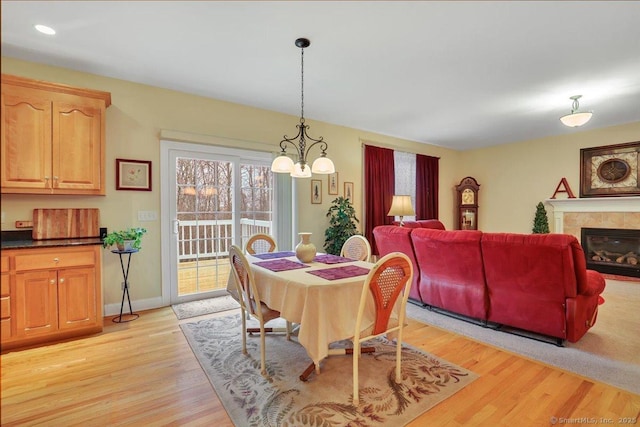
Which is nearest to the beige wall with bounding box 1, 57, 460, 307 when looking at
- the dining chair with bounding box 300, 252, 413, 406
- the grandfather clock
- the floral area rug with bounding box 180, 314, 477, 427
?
the floral area rug with bounding box 180, 314, 477, 427

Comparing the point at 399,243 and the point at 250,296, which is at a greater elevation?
the point at 399,243

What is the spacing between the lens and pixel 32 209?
324 cm

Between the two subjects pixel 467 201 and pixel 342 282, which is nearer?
pixel 342 282

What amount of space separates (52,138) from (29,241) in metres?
1.01

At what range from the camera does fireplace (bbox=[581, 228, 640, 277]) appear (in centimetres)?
546

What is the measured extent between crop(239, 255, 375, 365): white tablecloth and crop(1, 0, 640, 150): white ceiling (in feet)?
6.69

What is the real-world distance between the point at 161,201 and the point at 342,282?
280 cm

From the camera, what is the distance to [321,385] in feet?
7.50

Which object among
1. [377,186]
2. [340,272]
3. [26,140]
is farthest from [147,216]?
[377,186]

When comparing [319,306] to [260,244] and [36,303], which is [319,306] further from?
[36,303]

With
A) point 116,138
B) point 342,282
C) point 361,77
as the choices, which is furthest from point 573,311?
point 116,138

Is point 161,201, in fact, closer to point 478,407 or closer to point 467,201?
point 478,407

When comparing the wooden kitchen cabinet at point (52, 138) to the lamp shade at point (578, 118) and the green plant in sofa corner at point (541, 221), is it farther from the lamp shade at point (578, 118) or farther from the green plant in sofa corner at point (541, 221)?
the green plant in sofa corner at point (541, 221)

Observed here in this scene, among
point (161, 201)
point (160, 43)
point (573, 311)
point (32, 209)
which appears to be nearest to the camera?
point (573, 311)
